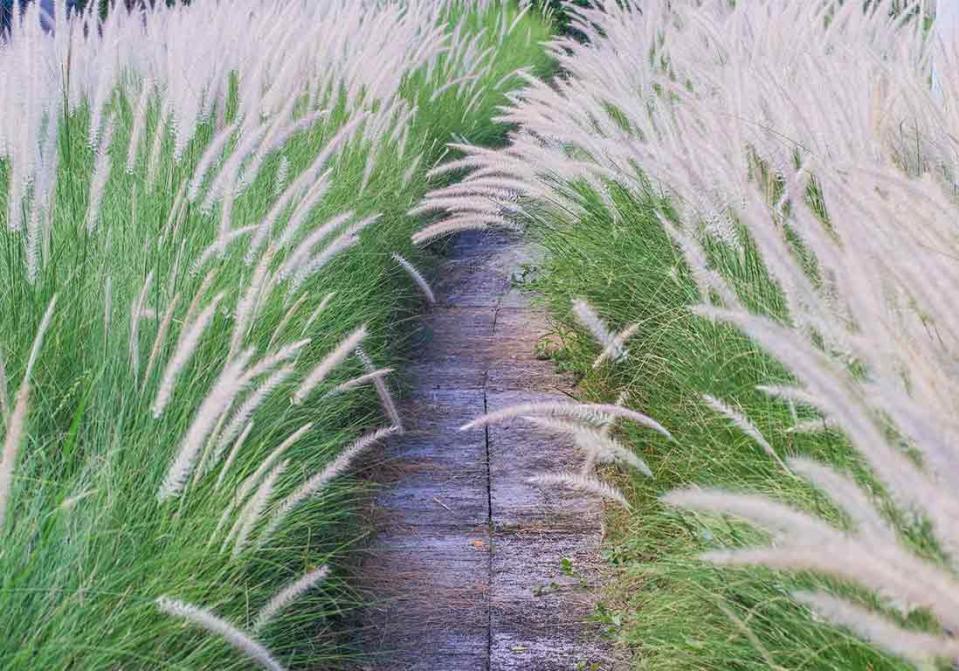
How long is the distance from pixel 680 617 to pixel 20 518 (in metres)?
1.10

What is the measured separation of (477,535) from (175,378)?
0.95m

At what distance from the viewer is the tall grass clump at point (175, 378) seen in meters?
1.69

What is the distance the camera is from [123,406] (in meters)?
2.04

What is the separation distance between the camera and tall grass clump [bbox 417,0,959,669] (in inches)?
41.6

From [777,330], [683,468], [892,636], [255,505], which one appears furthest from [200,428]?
[683,468]

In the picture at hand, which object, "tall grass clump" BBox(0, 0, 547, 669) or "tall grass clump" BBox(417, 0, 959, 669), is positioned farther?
"tall grass clump" BBox(0, 0, 547, 669)

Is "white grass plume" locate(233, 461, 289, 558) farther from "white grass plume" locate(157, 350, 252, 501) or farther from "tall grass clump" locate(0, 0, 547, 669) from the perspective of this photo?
"white grass plume" locate(157, 350, 252, 501)

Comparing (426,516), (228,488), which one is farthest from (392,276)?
(228,488)

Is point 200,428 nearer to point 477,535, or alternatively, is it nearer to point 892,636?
point 892,636

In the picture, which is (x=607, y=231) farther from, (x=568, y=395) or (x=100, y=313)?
(x=100, y=313)

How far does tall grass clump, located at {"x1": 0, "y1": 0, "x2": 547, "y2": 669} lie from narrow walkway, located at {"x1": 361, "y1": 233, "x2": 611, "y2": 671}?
0.13m

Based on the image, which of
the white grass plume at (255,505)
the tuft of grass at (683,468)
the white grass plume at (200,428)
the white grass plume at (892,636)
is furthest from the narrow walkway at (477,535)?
the white grass plume at (892,636)

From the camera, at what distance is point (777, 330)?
45.9 inches

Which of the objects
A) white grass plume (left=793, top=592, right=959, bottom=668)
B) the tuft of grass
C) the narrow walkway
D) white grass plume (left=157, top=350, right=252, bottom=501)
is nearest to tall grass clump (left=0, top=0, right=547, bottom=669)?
white grass plume (left=157, top=350, right=252, bottom=501)
